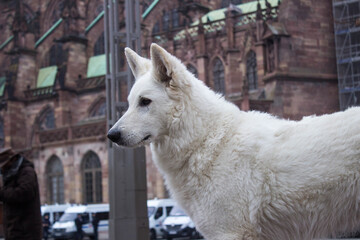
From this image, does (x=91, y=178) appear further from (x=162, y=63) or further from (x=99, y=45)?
(x=162, y=63)

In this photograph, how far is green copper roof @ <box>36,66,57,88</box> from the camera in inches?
1686

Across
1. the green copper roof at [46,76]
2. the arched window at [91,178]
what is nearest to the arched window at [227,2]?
the arched window at [91,178]

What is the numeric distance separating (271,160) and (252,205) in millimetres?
266

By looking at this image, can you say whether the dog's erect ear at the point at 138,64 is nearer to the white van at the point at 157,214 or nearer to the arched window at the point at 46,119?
the white van at the point at 157,214

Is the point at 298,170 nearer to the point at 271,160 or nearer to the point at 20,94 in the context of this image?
the point at 271,160

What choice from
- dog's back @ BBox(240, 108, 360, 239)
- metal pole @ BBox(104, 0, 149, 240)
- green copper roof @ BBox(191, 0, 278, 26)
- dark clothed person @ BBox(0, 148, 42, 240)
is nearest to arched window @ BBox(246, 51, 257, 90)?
green copper roof @ BBox(191, 0, 278, 26)

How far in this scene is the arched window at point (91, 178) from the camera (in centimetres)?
3478

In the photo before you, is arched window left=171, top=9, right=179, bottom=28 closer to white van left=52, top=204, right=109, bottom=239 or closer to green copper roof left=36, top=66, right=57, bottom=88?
green copper roof left=36, top=66, right=57, bottom=88

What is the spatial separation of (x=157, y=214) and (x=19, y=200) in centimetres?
1779

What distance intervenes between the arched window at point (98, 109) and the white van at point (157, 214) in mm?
16376

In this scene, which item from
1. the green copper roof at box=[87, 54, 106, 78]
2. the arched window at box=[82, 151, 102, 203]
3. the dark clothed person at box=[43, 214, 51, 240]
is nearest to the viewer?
the dark clothed person at box=[43, 214, 51, 240]

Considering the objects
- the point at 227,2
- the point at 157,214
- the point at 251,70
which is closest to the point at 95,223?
the point at 157,214

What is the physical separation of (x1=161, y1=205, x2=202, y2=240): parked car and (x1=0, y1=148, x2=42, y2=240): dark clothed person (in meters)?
15.0

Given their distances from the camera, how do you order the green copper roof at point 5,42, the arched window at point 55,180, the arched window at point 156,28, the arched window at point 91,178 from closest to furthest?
the arched window at point 91,178 < the arched window at point 156,28 < the arched window at point 55,180 < the green copper roof at point 5,42
